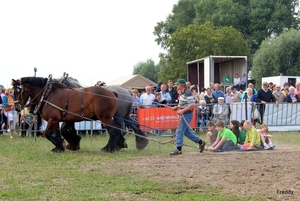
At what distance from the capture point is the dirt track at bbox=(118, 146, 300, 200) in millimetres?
7672

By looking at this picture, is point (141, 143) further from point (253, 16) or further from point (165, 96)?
point (253, 16)

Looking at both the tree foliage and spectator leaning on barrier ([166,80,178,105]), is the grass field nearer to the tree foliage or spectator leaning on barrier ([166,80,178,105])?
spectator leaning on barrier ([166,80,178,105])

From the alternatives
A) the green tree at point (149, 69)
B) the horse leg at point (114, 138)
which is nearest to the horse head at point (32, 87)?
the horse leg at point (114, 138)

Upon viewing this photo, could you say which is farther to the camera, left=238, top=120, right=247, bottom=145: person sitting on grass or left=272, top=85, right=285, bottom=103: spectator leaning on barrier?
left=272, top=85, right=285, bottom=103: spectator leaning on barrier

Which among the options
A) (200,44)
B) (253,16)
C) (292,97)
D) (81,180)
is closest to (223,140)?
(81,180)

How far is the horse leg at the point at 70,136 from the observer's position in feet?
44.7

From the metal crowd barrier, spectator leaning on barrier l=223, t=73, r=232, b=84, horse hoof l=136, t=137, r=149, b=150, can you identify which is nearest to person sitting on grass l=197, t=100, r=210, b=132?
the metal crowd barrier

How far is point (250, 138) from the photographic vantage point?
13.8 m

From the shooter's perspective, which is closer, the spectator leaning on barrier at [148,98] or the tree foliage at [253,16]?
the spectator leaning on barrier at [148,98]

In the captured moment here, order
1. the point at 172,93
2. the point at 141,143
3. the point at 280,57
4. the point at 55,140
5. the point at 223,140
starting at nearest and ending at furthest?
the point at 55,140 → the point at 223,140 → the point at 141,143 → the point at 172,93 → the point at 280,57

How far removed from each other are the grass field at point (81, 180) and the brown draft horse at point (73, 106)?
669 mm

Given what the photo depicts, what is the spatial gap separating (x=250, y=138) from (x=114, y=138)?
359 cm

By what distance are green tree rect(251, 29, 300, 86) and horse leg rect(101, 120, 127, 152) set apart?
4471cm

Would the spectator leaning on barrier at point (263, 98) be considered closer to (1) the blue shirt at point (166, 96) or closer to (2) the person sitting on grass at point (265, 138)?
(1) the blue shirt at point (166, 96)
